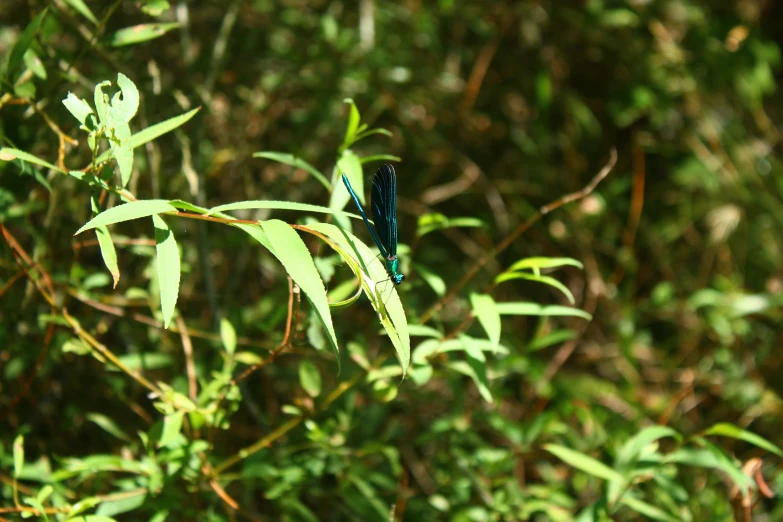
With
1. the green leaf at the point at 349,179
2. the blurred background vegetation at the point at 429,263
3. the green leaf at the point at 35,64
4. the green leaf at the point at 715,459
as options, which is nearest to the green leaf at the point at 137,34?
the blurred background vegetation at the point at 429,263

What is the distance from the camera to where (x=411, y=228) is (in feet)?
6.68

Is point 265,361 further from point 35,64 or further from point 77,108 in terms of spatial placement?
point 35,64

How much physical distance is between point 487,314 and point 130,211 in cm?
52

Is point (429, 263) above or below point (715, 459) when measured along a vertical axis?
below

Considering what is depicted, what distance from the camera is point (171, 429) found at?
3.42ft

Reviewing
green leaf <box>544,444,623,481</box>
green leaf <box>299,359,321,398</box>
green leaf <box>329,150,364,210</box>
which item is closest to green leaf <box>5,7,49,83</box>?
green leaf <box>329,150,364,210</box>

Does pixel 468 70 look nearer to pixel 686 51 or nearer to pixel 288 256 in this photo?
pixel 686 51

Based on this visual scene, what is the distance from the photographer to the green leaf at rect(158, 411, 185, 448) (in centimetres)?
103

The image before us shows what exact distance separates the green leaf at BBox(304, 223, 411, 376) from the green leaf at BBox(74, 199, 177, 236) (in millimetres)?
154

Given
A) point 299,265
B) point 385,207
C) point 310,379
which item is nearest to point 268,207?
point 299,265

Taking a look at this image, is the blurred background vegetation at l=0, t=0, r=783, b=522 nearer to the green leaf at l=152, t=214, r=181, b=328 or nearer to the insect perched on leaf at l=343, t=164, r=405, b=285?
the insect perched on leaf at l=343, t=164, r=405, b=285

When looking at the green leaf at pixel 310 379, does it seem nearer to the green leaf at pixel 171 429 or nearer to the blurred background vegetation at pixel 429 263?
the blurred background vegetation at pixel 429 263

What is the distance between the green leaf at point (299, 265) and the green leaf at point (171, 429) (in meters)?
0.44

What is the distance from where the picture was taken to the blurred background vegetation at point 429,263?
1239mm
